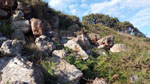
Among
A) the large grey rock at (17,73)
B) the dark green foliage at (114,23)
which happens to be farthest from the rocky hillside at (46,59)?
the dark green foliage at (114,23)

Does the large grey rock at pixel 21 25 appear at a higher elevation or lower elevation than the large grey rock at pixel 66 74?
higher

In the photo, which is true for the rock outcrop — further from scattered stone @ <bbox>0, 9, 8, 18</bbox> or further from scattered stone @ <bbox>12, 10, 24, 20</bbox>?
scattered stone @ <bbox>0, 9, 8, 18</bbox>

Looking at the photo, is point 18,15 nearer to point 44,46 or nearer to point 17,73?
point 44,46

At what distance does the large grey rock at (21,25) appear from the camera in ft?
26.3

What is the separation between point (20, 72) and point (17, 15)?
5369mm

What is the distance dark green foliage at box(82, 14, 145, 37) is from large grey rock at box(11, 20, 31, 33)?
2712cm

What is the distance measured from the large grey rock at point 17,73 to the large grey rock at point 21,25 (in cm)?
381

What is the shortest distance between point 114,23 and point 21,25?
102 feet

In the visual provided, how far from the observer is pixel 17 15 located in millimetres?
8367

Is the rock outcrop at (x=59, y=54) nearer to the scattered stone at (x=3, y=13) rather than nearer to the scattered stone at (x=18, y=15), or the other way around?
the scattered stone at (x=18, y=15)

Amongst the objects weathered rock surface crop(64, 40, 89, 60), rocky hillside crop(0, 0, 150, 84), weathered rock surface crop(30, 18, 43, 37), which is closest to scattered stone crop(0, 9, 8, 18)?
rocky hillside crop(0, 0, 150, 84)

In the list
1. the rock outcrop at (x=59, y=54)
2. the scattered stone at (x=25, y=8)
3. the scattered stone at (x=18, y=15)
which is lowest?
the rock outcrop at (x=59, y=54)

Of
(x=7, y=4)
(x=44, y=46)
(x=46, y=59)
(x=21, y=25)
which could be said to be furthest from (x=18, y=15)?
(x=46, y=59)

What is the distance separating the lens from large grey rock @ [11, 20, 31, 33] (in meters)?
8.01
